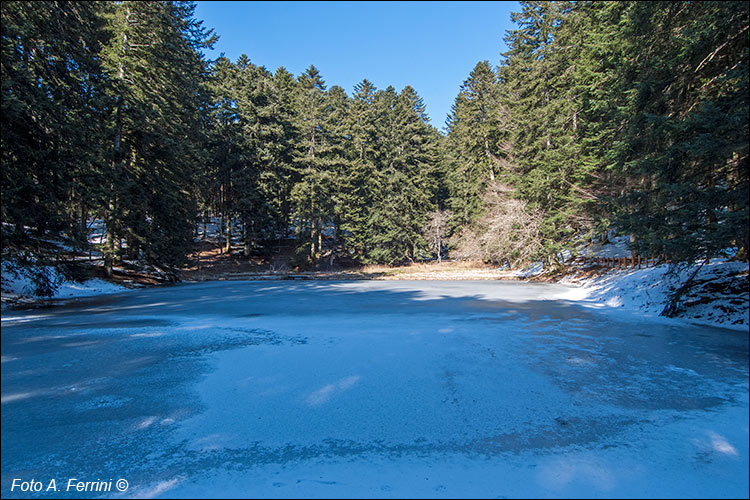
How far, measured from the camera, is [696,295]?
6.93 metres

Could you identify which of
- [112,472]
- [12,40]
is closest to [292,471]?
[112,472]

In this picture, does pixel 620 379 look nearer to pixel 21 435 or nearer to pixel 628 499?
pixel 628 499

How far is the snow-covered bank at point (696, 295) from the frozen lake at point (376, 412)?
38.4 inches

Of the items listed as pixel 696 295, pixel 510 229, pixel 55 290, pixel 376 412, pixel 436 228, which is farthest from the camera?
pixel 436 228

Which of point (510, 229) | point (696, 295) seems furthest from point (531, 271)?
point (696, 295)

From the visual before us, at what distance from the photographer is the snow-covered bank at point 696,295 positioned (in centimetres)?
607

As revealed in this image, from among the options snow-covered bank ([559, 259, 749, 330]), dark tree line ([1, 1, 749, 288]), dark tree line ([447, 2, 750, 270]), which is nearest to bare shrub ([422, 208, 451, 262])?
dark tree line ([1, 1, 749, 288])

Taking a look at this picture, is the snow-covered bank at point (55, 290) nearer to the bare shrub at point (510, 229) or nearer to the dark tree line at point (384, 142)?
the dark tree line at point (384, 142)

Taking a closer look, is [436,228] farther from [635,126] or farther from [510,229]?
[635,126]

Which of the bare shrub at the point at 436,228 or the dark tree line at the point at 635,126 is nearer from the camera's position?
the dark tree line at the point at 635,126

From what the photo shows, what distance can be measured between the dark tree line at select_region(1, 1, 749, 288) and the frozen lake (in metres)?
3.01

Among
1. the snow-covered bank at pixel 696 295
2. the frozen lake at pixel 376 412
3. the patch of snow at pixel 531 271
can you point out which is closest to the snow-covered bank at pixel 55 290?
the frozen lake at pixel 376 412

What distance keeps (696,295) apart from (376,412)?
7.43m

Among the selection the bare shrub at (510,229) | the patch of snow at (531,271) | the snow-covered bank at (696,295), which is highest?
the bare shrub at (510,229)
